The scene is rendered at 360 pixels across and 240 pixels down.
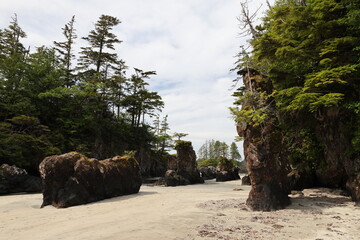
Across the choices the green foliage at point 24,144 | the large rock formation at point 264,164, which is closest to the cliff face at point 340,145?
the large rock formation at point 264,164

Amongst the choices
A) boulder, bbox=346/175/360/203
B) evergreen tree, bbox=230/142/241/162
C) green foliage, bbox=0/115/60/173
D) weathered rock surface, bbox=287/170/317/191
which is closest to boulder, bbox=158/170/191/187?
green foliage, bbox=0/115/60/173

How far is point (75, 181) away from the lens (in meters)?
11.1

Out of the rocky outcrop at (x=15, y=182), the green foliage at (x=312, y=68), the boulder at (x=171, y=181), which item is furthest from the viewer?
the boulder at (x=171, y=181)

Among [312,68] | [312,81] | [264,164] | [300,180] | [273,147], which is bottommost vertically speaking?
[300,180]

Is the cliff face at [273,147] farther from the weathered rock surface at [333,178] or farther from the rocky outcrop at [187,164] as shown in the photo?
the rocky outcrop at [187,164]

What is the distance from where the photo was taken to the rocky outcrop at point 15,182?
53.0ft

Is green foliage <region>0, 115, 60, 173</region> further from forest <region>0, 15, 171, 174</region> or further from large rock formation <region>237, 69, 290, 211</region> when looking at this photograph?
large rock formation <region>237, 69, 290, 211</region>

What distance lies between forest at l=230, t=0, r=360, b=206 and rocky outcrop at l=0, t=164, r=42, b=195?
17113 millimetres

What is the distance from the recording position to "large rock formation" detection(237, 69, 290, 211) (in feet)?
28.7

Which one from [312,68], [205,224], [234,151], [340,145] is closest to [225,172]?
[340,145]

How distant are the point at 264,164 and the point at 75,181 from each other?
9439 mm

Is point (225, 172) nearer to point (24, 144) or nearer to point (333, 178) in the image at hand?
point (333, 178)

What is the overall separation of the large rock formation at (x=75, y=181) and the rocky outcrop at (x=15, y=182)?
7388 millimetres

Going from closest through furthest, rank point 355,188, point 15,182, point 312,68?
point 355,188
point 312,68
point 15,182
